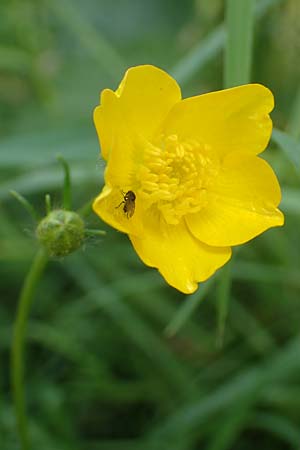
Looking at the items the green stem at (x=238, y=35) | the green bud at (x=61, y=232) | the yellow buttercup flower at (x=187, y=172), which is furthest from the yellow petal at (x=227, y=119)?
the green bud at (x=61, y=232)

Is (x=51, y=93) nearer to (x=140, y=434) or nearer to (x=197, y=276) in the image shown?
(x=140, y=434)

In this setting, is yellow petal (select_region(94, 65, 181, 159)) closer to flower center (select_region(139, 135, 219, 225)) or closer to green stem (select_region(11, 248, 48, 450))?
flower center (select_region(139, 135, 219, 225))

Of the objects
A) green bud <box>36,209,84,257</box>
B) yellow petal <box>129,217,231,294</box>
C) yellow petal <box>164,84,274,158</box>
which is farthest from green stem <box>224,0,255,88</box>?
green bud <box>36,209,84,257</box>

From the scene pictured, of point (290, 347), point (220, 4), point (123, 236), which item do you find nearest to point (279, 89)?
point (220, 4)

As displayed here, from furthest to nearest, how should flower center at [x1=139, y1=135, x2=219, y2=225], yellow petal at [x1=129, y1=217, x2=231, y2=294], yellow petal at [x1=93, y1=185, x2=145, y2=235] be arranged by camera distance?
flower center at [x1=139, y1=135, x2=219, y2=225], yellow petal at [x1=129, y1=217, x2=231, y2=294], yellow petal at [x1=93, y1=185, x2=145, y2=235]

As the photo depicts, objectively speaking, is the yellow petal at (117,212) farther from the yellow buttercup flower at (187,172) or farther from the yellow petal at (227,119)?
the yellow petal at (227,119)

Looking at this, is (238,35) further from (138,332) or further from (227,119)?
(138,332)

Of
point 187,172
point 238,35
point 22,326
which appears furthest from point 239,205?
point 22,326
